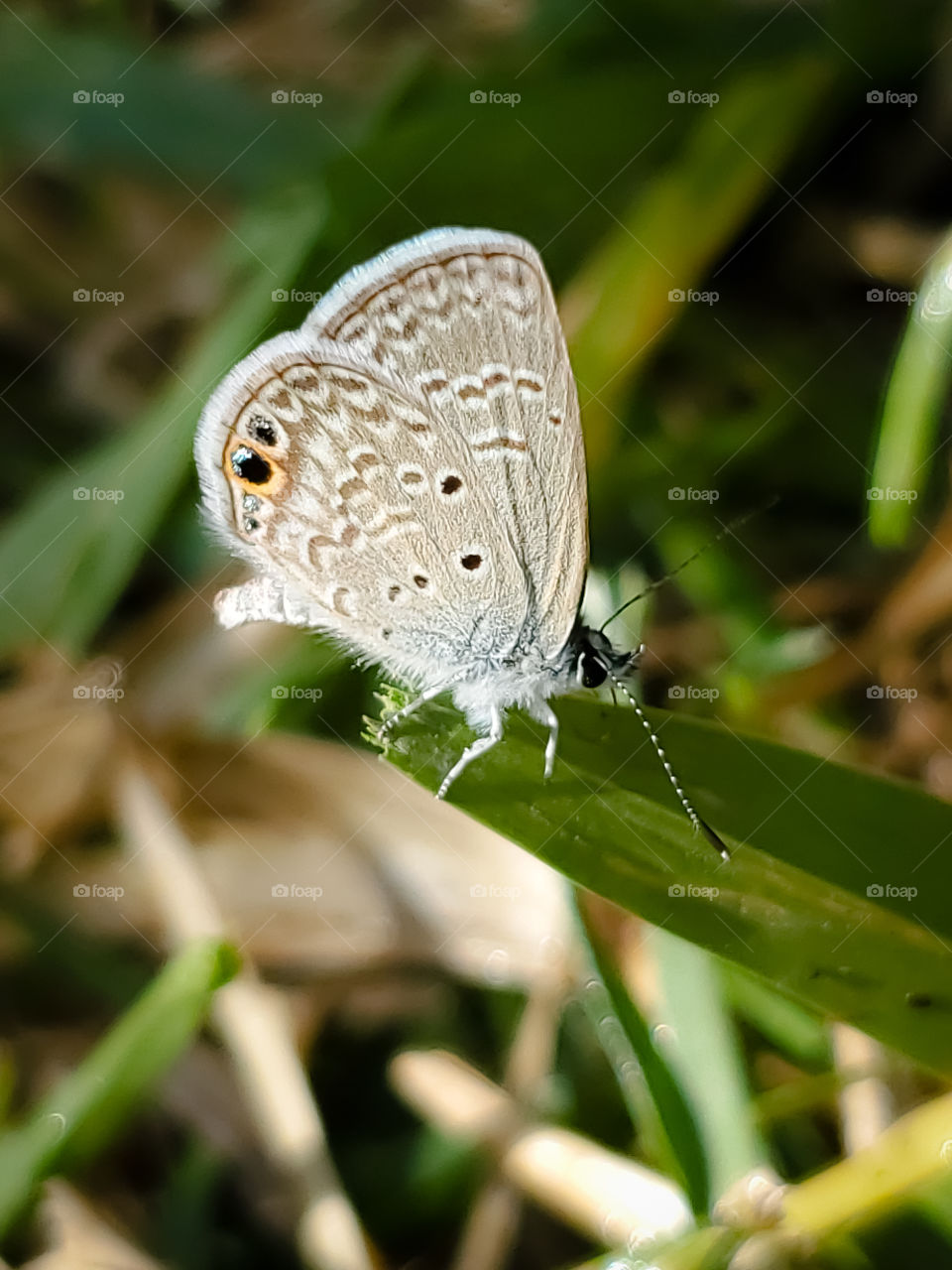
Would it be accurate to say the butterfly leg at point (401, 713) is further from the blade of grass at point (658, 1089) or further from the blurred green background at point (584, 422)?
the blurred green background at point (584, 422)

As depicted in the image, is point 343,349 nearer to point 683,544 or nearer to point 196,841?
point 683,544

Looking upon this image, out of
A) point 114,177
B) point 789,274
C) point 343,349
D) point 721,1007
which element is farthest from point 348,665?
point 114,177

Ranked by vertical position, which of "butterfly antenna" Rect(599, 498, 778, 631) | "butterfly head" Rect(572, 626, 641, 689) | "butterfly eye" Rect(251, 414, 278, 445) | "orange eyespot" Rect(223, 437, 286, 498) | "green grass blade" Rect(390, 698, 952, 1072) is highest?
"butterfly eye" Rect(251, 414, 278, 445)

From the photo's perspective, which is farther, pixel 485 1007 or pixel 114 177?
pixel 114 177

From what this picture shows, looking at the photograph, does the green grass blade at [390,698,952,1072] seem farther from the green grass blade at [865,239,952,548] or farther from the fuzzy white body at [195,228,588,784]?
the green grass blade at [865,239,952,548]

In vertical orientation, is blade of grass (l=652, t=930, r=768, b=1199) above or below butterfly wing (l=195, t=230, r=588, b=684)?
below

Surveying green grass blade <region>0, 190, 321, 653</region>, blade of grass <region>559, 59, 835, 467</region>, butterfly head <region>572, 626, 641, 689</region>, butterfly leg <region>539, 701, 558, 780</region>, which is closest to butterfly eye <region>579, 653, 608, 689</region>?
butterfly head <region>572, 626, 641, 689</region>

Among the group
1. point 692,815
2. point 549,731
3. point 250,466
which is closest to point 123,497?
point 250,466

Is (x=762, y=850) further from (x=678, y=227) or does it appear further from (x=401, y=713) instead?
(x=678, y=227)
